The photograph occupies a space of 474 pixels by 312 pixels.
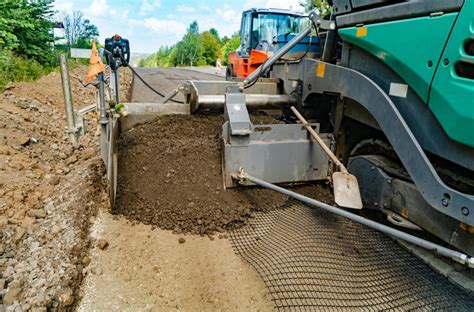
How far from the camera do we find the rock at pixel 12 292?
2.11 meters

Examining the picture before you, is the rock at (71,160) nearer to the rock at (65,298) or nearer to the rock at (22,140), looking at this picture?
the rock at (22,140)

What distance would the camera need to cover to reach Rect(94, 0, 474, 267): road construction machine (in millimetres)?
1923

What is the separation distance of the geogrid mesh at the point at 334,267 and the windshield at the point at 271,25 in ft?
23.7

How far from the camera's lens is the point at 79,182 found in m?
3.74

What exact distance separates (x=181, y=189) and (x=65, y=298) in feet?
4.32

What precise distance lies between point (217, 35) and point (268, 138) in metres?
61.3

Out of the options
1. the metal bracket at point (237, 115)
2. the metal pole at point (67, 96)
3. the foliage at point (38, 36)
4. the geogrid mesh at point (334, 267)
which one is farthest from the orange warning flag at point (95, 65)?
the foliage at point (38, 36)

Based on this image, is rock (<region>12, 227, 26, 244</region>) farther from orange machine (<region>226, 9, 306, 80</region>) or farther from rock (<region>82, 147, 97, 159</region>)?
orange machine (<region>226, 9, 306, 80</region>)

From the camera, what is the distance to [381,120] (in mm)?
2451

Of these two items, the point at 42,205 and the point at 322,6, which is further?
the point at 322,6

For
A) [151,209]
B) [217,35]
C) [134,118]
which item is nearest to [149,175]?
[151,209]

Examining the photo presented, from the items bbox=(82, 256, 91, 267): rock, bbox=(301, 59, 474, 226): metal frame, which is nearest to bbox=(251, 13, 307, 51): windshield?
bbox=(301, 59, 474, 226): metal frame

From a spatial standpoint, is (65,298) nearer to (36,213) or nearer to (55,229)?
(55,229)

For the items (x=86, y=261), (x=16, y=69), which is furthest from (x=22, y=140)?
(x=16, y=69)
